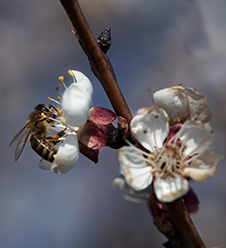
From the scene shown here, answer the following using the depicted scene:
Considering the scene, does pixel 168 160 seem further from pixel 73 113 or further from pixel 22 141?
pixel 22 141

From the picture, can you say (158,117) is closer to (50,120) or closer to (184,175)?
(184,175)

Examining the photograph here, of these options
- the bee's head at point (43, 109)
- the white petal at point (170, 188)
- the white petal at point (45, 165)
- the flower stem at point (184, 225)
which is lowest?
the flower stem at point (184, 225)

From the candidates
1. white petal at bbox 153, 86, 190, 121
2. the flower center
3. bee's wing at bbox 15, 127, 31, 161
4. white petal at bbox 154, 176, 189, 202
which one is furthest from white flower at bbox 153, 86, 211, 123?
bee's wing at bbox 15, 127, 31, 161

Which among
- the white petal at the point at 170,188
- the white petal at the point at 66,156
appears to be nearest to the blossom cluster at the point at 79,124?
the white petal at the point at 66,156

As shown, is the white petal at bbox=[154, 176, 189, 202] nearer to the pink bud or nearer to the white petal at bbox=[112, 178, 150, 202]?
the white petal at bbox=[112, 178, 150, 202]

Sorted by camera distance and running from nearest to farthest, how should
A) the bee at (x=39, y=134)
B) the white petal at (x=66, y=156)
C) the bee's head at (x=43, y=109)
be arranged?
the white petal at (x=66, y=156) < the bee at (x=39, y=134) < the bee's head at (x=43, y=109)

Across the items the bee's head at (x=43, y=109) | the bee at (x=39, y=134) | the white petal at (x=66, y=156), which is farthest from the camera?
the bee's head at (x=43, y=109)

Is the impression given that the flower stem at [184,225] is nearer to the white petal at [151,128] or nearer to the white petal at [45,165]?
the white petal at [151,128]

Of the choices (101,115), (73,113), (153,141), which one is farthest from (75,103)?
(153,141)
